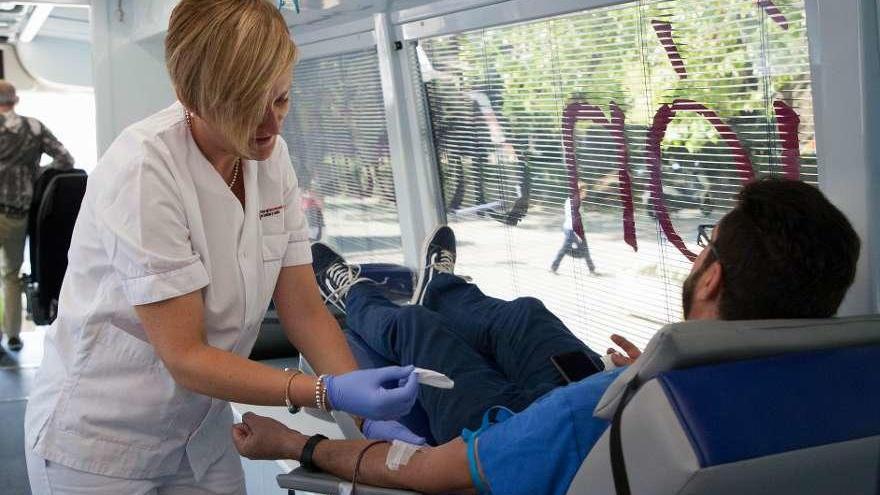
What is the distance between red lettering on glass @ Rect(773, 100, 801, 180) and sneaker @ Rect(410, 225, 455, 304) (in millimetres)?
1145

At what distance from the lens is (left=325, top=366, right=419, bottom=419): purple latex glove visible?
158cm

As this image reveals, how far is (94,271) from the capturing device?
1577 mm

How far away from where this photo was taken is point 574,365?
2279mm

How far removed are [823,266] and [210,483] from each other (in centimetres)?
106

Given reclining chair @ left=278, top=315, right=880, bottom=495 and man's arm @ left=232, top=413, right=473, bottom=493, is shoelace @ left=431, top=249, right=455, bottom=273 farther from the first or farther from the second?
reclining chair @ left=278, top=315, right=880, bottom=495

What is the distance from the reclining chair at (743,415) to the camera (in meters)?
1.26

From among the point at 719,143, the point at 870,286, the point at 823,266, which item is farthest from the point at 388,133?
the point at 823,266

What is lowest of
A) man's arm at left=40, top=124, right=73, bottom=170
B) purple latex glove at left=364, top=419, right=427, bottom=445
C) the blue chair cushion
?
purple latex glove at left=364, top=419, right=427, bottom=445

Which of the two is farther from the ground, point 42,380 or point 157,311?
point 157,311

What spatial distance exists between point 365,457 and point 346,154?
2.80m

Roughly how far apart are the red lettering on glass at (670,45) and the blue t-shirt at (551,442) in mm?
1163

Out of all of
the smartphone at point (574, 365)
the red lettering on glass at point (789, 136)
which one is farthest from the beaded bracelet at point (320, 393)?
the red lettering on glass at point (789, 136)

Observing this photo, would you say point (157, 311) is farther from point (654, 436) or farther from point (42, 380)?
point (654, 436)

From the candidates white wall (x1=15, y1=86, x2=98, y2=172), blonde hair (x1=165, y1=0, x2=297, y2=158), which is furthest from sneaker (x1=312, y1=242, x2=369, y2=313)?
white wall (x1=15, y1=86, x2=98, y2=172)
